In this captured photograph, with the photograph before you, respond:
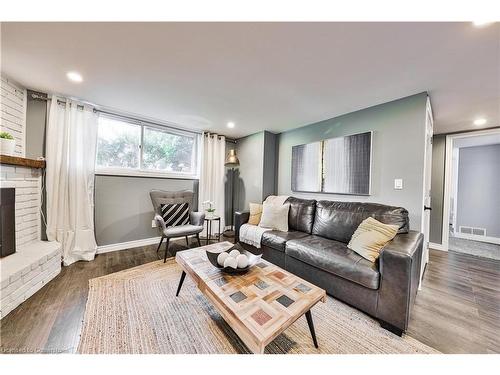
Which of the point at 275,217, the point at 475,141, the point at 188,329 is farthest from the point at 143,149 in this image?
the point at 475,141

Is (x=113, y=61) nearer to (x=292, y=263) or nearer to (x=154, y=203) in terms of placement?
(x=154, y=203)

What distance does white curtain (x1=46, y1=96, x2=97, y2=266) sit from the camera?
7.68 feet

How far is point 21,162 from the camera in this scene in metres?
2.00

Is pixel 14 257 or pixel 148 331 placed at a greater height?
pixel 14 257

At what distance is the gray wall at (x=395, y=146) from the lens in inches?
80.9

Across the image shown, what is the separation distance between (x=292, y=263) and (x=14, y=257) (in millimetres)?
2860

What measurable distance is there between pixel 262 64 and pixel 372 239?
1.87 metres

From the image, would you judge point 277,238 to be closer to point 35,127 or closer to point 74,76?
point 74,76

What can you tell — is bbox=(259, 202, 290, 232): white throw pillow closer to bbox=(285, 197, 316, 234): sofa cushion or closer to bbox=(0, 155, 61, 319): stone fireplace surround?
bbox=(285, 197, 316, 234): sofa cushion
